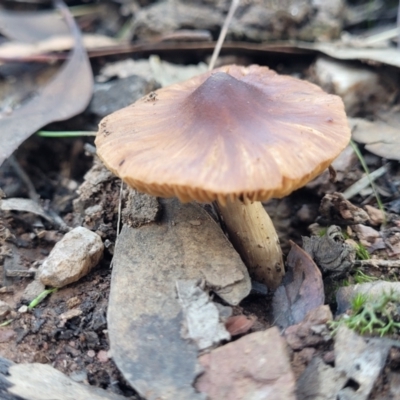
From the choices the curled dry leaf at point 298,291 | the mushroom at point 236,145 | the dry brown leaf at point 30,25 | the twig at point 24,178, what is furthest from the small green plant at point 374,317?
the dry brown leaf at point 30,25

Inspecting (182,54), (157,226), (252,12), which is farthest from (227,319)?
(252,12)

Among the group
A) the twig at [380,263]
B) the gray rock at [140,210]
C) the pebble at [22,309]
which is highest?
the gray rock at [140,210]

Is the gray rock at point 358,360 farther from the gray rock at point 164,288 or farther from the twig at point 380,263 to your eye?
the twig at point 380,263

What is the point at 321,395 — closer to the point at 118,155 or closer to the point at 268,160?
the point at 268,160

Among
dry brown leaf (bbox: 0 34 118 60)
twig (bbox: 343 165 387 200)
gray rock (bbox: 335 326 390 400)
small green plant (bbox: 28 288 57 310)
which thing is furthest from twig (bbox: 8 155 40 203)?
gray rock (bbox: 335 326 390 400)

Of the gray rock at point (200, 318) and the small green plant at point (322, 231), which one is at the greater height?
the gray rock at point (200, 318)

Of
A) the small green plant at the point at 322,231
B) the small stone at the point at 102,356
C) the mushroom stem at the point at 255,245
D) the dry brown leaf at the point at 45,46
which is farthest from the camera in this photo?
the dry brown leaf at the point at 45,46
